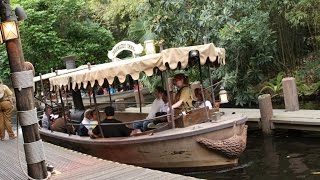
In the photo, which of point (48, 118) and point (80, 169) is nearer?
point (80, 169)

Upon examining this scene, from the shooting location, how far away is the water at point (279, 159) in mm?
8883

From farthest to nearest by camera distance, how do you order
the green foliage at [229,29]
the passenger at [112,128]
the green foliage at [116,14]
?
the green foliage at [116,14] < the green foliage at [229,29] < the passenger at [112,128]

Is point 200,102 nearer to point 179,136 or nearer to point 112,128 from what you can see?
point 179,136

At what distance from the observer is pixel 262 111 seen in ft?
40.7

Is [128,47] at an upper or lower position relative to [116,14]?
lower

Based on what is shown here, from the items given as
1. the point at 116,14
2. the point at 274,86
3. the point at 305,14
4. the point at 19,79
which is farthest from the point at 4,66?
the point at 19,79

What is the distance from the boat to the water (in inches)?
11.8

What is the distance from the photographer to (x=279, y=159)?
10.0 m

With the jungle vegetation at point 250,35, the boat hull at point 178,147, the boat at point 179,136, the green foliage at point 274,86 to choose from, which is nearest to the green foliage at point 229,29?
the jungle vegetation at point 250,35

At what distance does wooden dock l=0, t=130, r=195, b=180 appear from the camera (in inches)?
252

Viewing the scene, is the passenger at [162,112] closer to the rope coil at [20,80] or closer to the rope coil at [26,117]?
the rope coil at [26,117]

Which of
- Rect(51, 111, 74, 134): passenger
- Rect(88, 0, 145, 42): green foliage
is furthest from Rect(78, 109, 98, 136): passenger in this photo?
Rect(88, 0, 145, 42): green foliage

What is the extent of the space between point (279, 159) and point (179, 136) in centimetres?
278

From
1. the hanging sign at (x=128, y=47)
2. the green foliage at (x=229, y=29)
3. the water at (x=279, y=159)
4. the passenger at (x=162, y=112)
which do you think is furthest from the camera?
the green foliage at (x=229, y=29)
